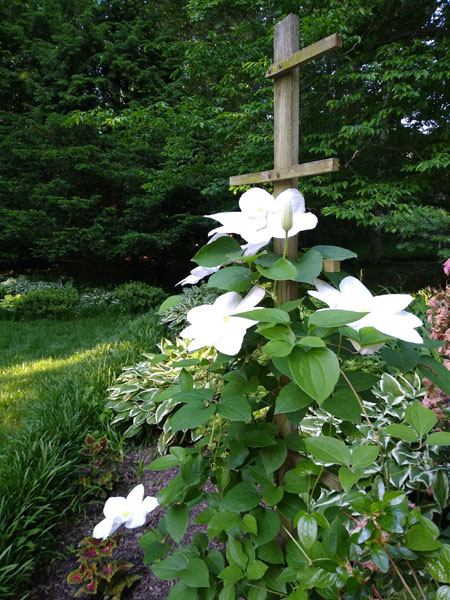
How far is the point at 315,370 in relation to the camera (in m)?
0.45

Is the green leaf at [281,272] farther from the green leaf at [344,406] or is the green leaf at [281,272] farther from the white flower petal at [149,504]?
the white flower petal at [149,504]

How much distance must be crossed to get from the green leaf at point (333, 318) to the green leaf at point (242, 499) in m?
0.40

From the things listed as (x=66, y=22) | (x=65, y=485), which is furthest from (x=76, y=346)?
(x=66, y=22)

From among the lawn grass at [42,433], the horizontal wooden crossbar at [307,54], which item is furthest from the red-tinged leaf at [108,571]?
the horizontal wooden crossbar at [307,54]

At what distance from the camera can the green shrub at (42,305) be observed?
230 inches

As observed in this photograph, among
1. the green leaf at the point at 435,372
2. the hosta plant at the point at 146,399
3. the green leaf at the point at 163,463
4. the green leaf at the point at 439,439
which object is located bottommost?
the hosta plant at the point at 146,399

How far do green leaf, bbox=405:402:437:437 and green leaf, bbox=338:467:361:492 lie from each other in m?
0.11

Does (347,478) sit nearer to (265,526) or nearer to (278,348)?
(278,348)

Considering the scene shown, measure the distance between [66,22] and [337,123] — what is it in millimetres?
6666

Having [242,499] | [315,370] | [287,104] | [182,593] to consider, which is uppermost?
[287,104]

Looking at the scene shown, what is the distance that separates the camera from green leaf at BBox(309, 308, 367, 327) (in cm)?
44

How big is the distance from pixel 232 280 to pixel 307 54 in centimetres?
50

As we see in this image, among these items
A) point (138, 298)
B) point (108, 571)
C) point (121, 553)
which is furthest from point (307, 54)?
point (138, 298)

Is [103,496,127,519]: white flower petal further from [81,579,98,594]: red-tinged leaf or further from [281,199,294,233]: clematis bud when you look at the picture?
[281,199,294,233]: clematis bud
